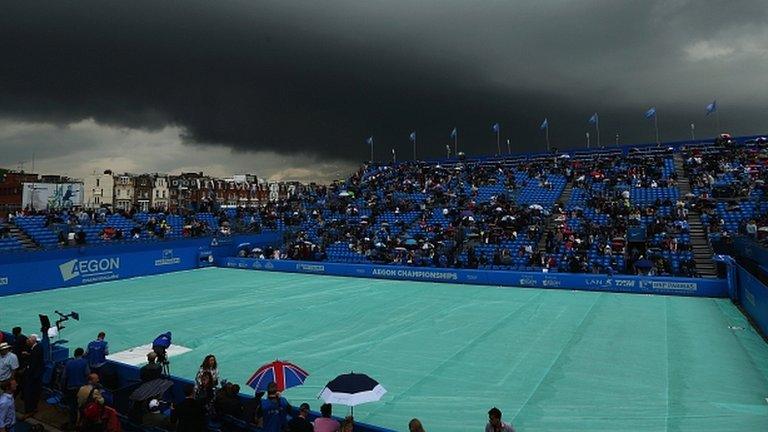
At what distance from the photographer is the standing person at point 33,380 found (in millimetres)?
10094

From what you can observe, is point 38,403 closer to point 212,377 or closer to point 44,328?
point 44,328

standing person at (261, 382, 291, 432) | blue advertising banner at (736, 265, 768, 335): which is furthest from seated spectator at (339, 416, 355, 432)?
blue advertising banner at (736, 265, 768, 335)

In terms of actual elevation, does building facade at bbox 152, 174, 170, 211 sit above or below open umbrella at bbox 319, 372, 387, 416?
above

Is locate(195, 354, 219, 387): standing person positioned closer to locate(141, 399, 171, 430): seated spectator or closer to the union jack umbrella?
locate(141, 399, 171, 430): seated spectator

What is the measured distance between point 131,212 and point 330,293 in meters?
27.0

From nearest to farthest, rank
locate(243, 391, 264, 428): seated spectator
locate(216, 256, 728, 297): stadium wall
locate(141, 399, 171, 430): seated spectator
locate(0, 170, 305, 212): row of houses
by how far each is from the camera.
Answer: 1. locate(243, 391, 264, 428): seated spectator
2. locate(141, 399, 171, 430): seated spectator
3. locate(216, 256, 728, 297): stadium wall
4. locate(0, 170, 305, 212): row of houses

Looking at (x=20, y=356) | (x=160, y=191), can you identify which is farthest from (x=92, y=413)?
(x=160, y=191)

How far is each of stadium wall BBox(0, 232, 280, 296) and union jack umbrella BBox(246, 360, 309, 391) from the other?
1034 inches

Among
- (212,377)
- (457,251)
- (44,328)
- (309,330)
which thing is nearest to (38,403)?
(44,328)

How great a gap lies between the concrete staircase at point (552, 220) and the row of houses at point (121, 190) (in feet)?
145

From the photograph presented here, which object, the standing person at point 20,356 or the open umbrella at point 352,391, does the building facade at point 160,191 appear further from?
the open umbrella at point 352,391

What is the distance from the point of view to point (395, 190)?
5241 centimetres

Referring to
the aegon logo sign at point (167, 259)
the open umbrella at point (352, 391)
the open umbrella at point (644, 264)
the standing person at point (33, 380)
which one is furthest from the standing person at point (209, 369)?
the aegon logo sign at point (167, 259)

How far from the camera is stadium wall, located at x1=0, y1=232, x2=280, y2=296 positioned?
27.4 meters
